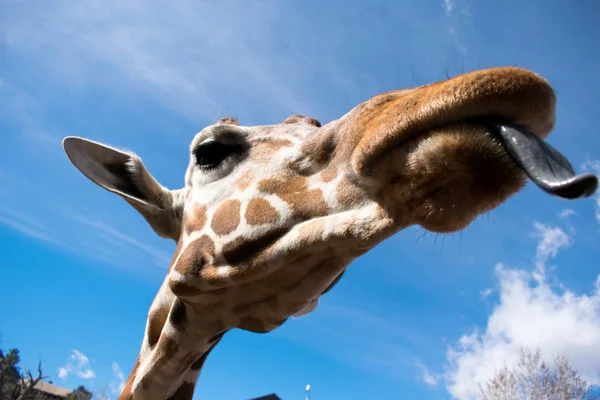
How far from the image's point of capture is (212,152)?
3.63 metres

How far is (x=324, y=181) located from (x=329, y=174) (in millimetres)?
56

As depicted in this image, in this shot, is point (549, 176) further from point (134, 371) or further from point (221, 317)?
point (134, 371)

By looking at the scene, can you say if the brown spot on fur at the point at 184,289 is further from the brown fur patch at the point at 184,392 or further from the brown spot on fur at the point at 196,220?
the brown fur patch at the point at 184,392

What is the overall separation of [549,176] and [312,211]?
4.59ft

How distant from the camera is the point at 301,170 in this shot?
117 inches

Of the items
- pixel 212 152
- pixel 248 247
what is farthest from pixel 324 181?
pixel 212 152

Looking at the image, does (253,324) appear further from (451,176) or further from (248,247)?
(451,176)

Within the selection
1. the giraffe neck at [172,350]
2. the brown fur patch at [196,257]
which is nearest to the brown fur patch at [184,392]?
the giraffe neck at [172,350]

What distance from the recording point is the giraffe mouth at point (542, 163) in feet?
5.24

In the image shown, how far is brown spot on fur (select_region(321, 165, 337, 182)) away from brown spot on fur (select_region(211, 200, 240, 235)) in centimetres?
75

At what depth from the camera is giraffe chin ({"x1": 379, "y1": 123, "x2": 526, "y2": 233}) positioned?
75.6 inches

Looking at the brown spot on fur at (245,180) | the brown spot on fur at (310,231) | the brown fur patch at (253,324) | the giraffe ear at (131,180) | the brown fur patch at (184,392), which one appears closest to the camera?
the brown spot on fur at (310,231)

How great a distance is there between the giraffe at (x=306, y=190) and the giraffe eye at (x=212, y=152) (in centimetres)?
1

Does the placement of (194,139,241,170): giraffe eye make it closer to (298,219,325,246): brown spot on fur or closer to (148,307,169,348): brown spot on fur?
(298,219,325,246): brown spot on fur
